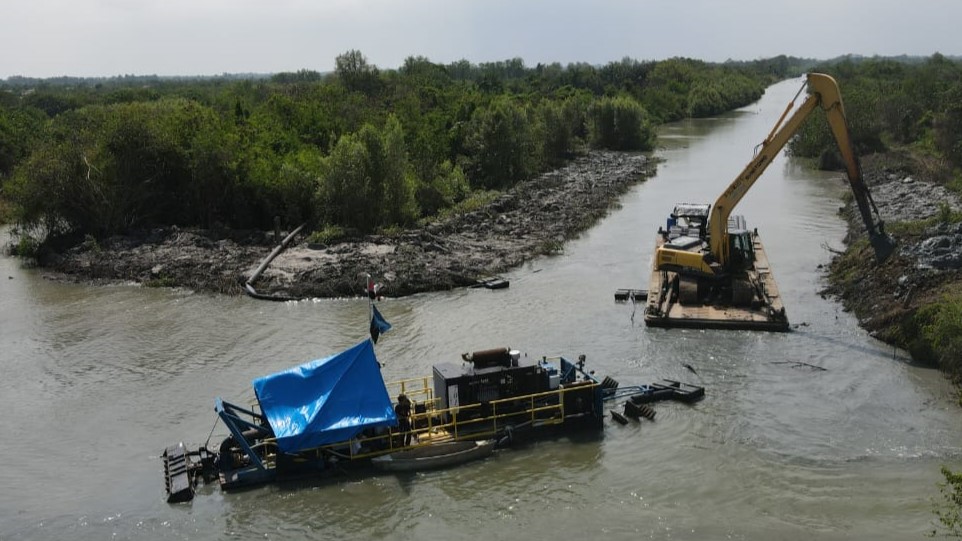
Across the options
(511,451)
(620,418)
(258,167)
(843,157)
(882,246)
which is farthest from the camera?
(258,167)

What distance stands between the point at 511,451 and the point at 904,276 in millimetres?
18648

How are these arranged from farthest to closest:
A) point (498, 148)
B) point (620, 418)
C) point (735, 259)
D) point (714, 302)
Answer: point (498, 148) < point (714, 302) < point (735, 259) < point (620, 418)

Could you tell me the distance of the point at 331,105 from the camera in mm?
67250

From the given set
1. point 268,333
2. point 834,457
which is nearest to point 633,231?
point 268,333

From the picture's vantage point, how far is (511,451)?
20281mm

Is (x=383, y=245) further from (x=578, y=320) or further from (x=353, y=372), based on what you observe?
(x=353, y=372)

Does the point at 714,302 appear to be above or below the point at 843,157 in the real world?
below

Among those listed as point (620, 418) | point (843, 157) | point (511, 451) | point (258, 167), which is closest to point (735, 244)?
point (843, 157)

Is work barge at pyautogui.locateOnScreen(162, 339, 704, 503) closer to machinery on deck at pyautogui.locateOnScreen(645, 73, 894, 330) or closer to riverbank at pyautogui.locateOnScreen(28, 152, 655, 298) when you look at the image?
machinery on deck at pyautogui.locateOnScreen(645, 73, 894, 330)

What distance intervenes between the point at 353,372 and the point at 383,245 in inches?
889

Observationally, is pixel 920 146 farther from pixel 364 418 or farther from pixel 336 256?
pixel 364 418

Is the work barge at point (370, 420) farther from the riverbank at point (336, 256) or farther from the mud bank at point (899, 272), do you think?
the riverbank at point (336, 256)

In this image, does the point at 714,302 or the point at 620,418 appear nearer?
the point at 620,418

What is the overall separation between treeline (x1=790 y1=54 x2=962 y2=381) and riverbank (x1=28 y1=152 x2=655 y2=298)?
677 inches
